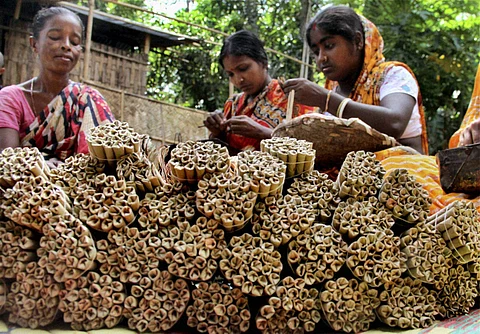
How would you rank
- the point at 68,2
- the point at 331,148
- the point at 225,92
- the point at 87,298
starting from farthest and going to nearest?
1. the point at 225,92
2. the point at 68,2
3. the point at 331,148
4. the point at 87,298

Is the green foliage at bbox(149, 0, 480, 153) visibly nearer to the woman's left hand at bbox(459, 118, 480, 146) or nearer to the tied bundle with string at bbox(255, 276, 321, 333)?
the woman's left hand at bbox(459, 118, 480, 146)

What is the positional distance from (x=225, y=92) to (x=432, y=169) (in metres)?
9.73

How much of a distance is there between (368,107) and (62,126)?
4.40 feet

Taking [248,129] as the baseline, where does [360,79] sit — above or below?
above

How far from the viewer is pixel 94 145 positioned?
1.47 metres

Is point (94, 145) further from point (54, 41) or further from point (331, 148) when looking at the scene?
point (54, 41)

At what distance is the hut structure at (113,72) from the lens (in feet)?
23.5

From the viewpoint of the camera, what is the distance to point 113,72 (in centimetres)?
886

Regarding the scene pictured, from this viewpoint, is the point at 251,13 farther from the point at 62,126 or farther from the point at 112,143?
the point at 112,143

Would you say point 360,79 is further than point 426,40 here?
No

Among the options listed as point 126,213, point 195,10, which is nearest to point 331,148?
point 126,213

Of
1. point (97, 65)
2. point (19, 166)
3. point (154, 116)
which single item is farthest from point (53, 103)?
point (97, 65)

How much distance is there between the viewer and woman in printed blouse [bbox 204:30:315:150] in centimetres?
321

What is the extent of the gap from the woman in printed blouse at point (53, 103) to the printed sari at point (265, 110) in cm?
88
